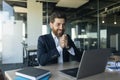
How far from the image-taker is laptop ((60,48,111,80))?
3.95 ft

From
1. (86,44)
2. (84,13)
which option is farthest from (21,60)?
(84,13)

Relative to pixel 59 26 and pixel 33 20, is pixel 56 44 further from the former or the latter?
pixel 33 20

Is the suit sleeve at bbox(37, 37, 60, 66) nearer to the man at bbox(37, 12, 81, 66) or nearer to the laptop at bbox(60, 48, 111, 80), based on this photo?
the man at bbox(37, 12, 81, 66)

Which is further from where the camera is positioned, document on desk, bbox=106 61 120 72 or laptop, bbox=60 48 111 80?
document on desk, bbox=106 61 120 72

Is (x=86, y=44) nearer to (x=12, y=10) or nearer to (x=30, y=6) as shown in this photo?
(x=30, y=6)

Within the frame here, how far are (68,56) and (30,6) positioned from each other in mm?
4835

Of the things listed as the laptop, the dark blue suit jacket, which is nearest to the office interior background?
the dark blue suit jacket

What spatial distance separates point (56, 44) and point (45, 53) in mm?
179

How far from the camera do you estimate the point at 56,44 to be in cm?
191

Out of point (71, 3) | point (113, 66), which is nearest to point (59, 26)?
point (113, 66)

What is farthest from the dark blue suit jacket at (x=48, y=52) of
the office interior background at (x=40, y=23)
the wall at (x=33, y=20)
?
the wall at (x=33, y=20)

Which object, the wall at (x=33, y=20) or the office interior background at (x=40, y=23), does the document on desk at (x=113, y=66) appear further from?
the wall at (x=33, y=20)

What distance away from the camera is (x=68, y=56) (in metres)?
1.99

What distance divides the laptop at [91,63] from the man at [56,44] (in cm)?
36
